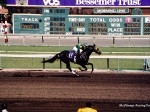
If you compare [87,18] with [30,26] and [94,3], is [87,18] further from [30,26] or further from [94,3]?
[30,26]

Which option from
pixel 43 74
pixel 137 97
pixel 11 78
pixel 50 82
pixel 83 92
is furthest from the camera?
pixel 43 74

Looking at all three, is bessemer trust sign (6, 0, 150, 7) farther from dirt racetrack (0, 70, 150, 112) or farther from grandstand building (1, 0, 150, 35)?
dirt racetrack (0, 70, 150, 112)

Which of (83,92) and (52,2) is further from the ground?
(52,2)

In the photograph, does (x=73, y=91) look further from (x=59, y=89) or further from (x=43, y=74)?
(x=43, y=74)

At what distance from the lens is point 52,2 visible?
30.2 meters

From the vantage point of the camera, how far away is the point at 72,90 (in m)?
10.1

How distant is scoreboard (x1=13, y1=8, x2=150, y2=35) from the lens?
29.6m

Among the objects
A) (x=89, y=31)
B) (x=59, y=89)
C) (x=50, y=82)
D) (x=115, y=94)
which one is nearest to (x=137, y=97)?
(x=115, y=94)

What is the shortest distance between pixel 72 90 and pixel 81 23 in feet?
65.4

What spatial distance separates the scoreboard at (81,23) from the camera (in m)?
29.6

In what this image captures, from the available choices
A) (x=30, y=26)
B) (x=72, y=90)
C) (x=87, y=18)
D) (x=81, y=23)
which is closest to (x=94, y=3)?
(x=87, y=18)

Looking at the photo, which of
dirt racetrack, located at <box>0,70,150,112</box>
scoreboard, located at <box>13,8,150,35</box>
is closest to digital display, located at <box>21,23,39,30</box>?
scoreboard, located at <box>13,8,150,35</box>

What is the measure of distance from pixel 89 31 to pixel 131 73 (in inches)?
662

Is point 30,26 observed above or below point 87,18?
below
